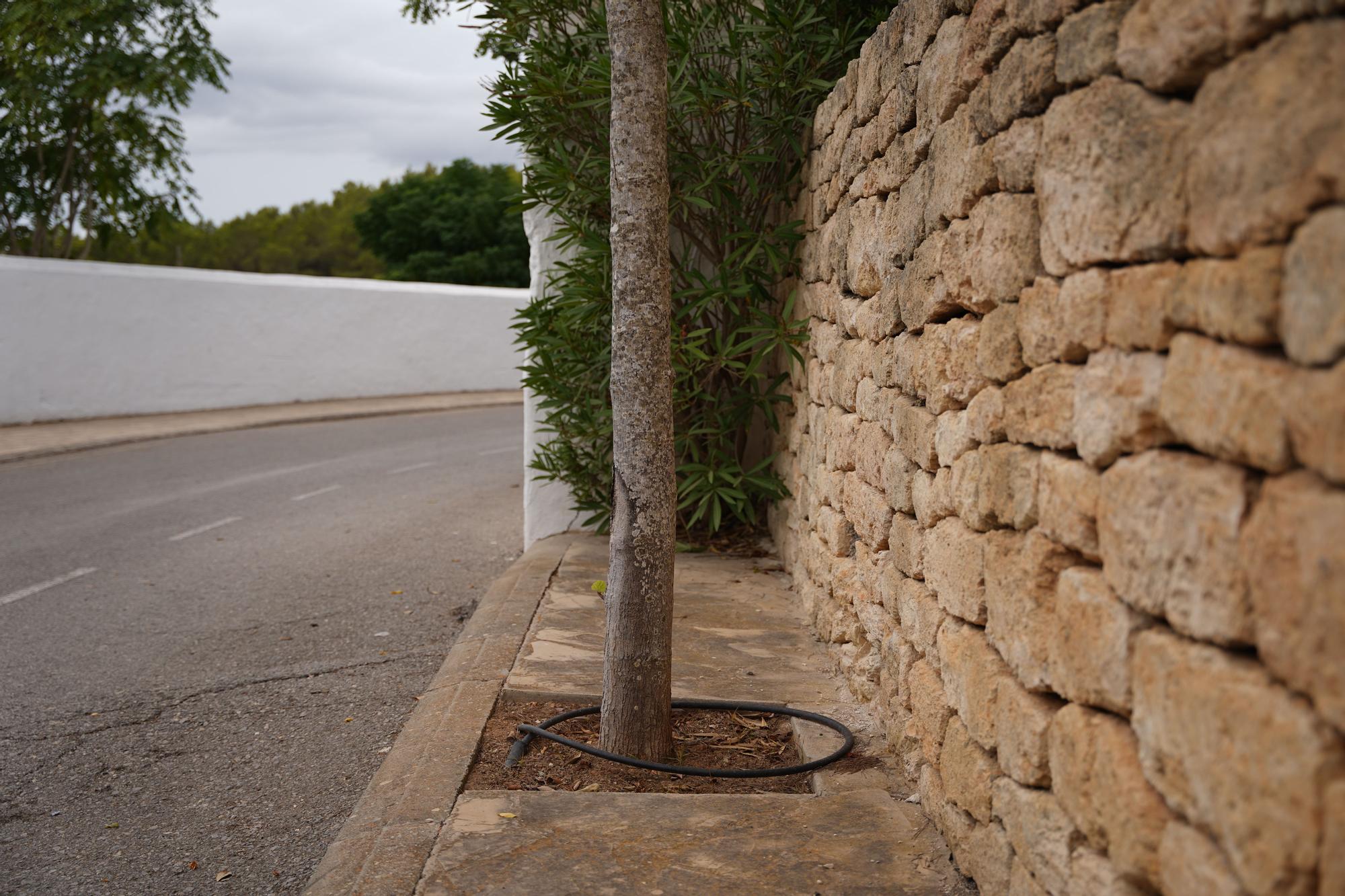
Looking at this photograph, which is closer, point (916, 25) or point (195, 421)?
point (916, 25)

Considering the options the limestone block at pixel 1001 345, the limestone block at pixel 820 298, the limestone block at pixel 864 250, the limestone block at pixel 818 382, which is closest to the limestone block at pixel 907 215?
the limestone block at pixel 864 250

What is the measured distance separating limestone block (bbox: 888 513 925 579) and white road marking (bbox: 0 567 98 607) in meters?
5.01

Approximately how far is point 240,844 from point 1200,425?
9.82 ft

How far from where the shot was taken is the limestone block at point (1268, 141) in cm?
140

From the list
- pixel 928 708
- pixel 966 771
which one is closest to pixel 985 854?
pixel 966 771

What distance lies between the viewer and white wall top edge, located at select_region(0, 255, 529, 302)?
1439 centimetres

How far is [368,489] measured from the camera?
1002 centimetres

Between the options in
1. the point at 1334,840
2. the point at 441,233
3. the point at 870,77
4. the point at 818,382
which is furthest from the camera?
the point at 441,233

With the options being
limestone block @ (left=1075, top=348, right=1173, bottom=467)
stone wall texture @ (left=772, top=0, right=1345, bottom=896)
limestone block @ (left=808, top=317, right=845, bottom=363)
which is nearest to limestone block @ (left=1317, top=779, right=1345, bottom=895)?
stone wall texture @ (left=772, top=0, right=1345, bottom=896)

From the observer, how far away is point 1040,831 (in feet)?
7.55

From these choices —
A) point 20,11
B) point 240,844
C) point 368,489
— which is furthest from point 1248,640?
point 20,11

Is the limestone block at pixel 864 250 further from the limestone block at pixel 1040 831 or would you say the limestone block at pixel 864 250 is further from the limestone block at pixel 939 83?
the limestone block at pixel 1040 831

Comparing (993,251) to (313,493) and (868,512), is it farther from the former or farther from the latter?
(313,493)

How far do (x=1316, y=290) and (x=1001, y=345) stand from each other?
1220 millimetres
